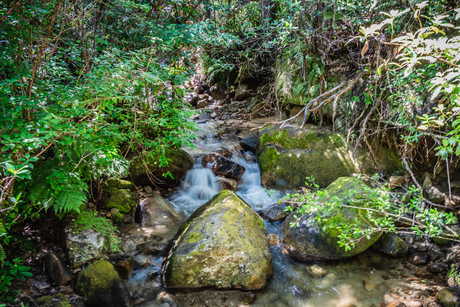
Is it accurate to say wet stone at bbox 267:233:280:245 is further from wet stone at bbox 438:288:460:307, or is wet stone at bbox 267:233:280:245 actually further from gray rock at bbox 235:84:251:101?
gray rock at bbox 235:84:251:101

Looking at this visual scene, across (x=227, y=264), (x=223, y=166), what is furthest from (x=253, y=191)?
(x=227, y=264)

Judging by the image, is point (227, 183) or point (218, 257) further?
point (227, 183)

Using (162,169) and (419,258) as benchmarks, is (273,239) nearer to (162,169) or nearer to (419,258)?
(419,258)

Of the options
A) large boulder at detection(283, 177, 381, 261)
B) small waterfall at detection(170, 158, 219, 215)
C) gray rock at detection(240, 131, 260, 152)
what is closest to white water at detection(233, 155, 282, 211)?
gray rock at detection(240, 131, 260, 152)

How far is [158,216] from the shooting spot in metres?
4.78

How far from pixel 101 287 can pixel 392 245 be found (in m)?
4.32

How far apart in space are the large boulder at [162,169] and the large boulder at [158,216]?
46 cm

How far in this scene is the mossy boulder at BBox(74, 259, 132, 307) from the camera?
288 cm

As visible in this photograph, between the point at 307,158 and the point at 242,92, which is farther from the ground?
the point at 242,92

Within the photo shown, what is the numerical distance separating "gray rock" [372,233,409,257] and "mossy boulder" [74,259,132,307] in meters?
3.91

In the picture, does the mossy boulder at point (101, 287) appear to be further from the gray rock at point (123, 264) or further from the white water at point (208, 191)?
the white water at point (208, 191)

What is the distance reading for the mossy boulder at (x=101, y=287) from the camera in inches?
113

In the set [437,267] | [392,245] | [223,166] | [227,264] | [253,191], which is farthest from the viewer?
[223,166]

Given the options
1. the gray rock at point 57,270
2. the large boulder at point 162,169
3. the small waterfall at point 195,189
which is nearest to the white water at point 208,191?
the small waterfall at point 195,189
